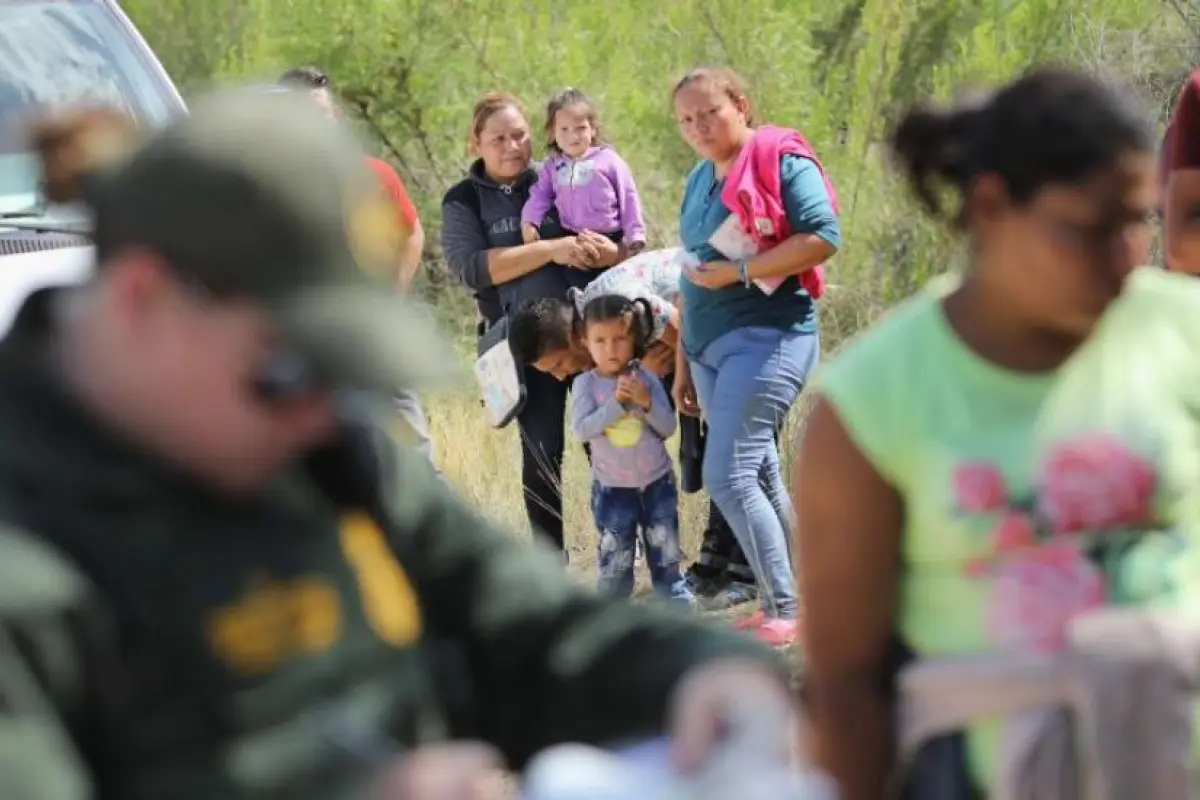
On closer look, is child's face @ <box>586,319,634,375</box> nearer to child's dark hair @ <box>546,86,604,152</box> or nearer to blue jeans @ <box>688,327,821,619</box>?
blue jeans @ <box>688,327,821,619</box>

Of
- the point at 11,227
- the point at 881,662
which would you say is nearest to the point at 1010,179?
the point at 881,662

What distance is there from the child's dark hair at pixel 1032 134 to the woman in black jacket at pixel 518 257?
14.6 ft

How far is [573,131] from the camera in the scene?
24.3 ft

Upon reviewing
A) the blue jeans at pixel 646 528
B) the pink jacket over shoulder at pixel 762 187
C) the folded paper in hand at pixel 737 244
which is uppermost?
the pink jacket over shoulder at pixel 762 187

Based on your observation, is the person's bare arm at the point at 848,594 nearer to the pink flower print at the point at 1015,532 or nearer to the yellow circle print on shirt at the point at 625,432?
the pink flower print at the point at 1015,532

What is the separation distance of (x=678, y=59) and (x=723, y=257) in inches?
228

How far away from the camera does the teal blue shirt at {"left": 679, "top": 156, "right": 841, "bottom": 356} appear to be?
19.6ft

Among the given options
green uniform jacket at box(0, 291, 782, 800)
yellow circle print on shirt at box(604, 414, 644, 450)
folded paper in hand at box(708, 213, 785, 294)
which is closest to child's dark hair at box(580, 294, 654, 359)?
yellow circle print on shirt at box(604, 414, 644, 450)

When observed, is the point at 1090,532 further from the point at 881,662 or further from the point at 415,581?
the point at 415,581

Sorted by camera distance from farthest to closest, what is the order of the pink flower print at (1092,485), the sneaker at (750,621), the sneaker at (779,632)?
the sneaker at (750,621), the sneaker at (779,632), the pink flower print at (1092,485)

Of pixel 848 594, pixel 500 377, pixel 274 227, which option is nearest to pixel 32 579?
pixel 274 227

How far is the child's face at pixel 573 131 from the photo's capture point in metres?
7.38

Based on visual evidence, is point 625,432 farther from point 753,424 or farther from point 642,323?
point 753,424

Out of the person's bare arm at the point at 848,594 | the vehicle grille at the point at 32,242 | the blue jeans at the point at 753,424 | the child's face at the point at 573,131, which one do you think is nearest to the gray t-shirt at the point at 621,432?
the blue jeans at the point at 753,424
